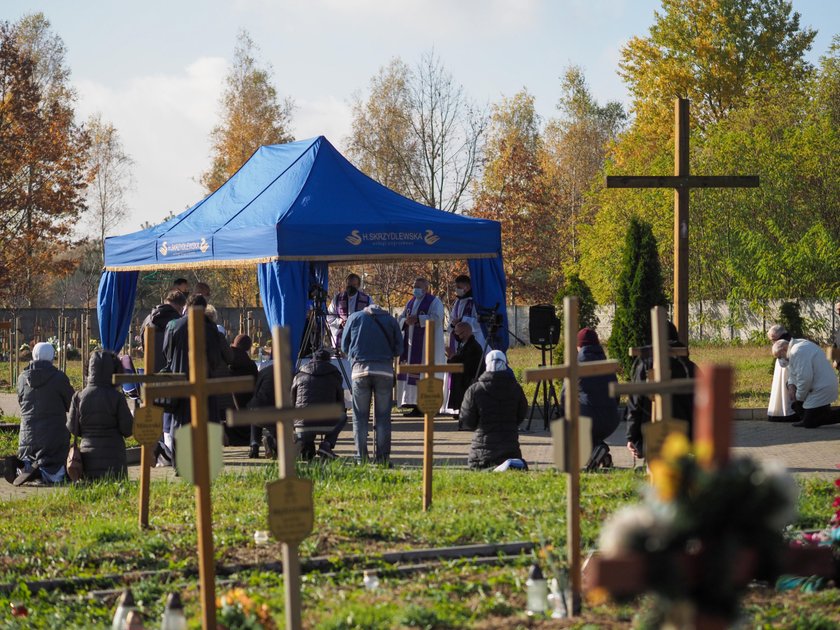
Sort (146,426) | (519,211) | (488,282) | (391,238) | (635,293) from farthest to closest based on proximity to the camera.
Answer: (519,211)
(635,293)
(488,282)
(391,238)
(146,426)

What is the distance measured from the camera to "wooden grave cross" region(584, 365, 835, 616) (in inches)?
124

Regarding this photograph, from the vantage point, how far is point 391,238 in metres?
16.9

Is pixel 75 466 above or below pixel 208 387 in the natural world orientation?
below

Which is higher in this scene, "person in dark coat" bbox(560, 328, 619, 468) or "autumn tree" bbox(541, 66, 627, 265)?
"autumn tree" bbox(541, 66, 627, 265)

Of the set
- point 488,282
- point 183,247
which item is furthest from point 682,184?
point 183,247

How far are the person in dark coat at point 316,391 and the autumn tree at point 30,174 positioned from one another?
23239 millimetres

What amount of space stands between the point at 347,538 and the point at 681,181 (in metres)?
8.83

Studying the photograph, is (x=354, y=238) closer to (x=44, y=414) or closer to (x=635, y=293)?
(x=44, y=414)

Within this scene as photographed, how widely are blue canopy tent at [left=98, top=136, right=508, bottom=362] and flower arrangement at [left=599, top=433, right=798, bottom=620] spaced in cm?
1312

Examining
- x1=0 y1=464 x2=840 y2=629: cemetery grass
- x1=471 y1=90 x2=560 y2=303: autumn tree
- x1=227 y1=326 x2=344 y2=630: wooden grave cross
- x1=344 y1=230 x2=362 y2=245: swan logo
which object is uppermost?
x1=471 y1=90 x2=560 y2=303: autumn tree

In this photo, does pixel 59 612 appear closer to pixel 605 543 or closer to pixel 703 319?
pixel 605 543

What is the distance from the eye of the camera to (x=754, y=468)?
3221mm

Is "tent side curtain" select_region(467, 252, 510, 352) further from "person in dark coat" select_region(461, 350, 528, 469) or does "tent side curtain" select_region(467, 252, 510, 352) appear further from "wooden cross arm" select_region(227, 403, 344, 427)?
"wooden cross arm" select_region(227, 403, 344, 427)

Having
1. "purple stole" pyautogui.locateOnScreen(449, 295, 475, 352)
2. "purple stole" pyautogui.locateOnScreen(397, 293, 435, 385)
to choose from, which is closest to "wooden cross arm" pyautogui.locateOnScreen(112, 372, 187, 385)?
"purple stole" pyautogui.locateOnScreen(397, 293, 435, 385)
